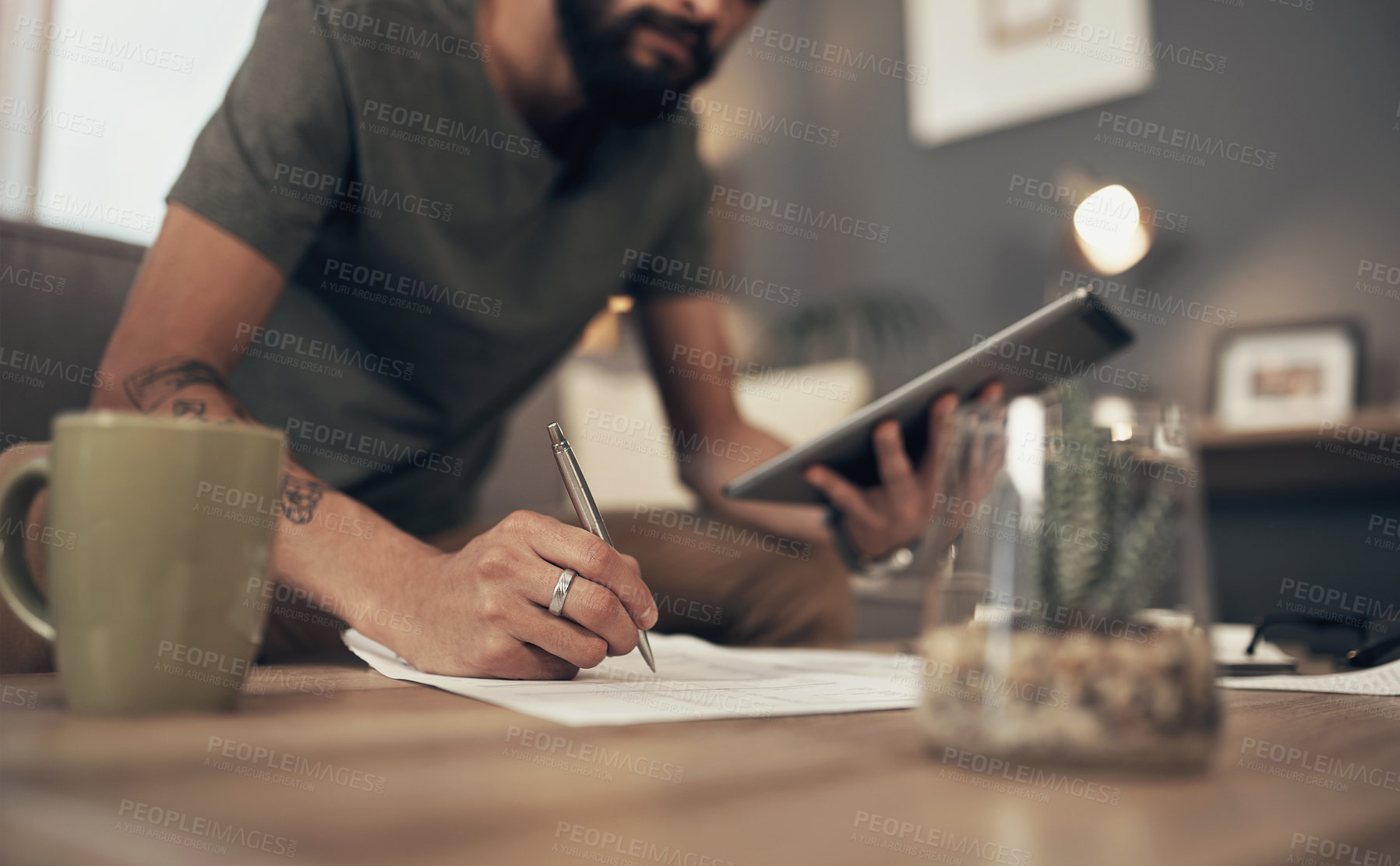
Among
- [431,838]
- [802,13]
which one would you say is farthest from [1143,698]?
[802,13]

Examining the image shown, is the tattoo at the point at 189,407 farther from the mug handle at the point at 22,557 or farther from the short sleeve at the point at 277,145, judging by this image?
the mug handle at the point at 22,557

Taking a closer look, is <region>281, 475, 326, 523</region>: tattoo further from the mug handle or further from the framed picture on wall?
the framed picture on wall

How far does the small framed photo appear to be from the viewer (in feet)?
7.80

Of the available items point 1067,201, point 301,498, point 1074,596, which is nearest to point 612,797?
point 1074,596

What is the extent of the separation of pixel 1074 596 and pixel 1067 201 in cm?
296

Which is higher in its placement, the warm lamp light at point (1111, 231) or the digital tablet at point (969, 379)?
the warm lamp light at point (1111, 231)

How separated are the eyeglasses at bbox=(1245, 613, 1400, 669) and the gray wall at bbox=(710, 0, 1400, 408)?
6.48ft

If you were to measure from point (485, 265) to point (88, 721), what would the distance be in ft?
3.16

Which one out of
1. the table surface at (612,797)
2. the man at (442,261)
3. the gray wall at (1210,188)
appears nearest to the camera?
the table surface at (612,797)

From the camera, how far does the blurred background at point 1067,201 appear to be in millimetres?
2303

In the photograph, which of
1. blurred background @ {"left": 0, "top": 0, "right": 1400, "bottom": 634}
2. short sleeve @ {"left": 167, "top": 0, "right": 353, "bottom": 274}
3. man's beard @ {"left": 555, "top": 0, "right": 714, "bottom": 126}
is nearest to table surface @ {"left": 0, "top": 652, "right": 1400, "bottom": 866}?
short sleeve @ {"left": 167, "top": 0, "right": 353, "bottom": 274}

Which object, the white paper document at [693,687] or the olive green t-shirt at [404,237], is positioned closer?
the white paper document at [693,687]

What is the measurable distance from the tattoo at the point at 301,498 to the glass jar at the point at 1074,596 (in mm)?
476

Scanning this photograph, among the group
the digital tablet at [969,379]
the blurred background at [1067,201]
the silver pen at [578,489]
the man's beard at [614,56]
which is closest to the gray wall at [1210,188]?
the blurred background at [1067,201]
